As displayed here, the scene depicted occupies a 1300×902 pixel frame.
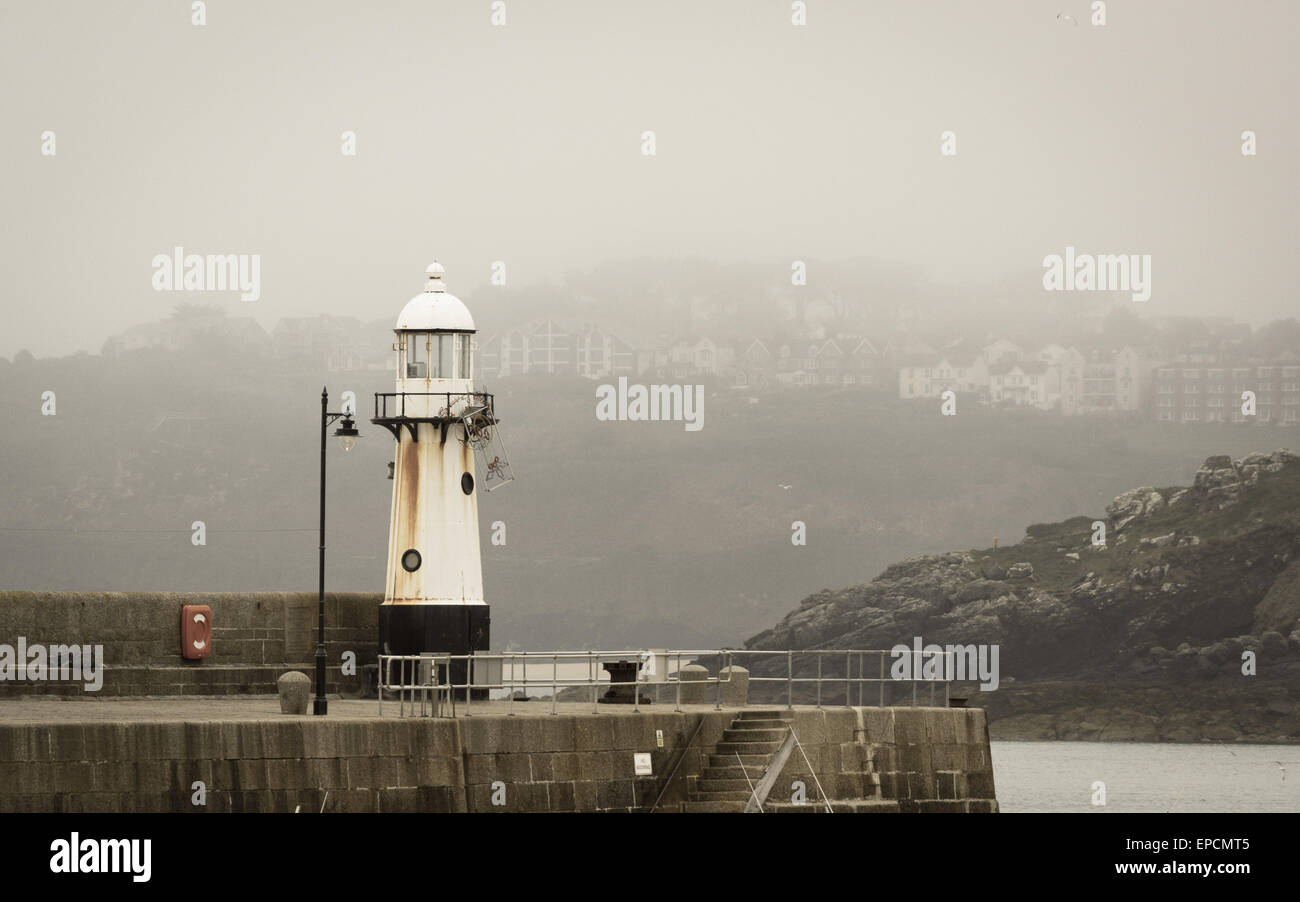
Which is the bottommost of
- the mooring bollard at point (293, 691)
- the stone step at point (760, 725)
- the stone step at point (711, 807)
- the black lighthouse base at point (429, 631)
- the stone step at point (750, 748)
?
the stone step at point (711, 807)

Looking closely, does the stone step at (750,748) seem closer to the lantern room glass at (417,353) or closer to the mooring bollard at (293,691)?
the mooring bollard at (293,691)

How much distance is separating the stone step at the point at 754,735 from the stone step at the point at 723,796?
1.06m

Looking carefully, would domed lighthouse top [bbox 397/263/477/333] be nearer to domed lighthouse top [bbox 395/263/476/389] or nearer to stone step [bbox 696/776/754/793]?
domed lighthouse top [bbox 395/263/476/389]

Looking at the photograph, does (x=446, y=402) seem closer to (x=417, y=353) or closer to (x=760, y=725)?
(x=417, y=353)

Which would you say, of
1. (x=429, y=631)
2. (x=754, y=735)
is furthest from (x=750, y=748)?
(x=429, y=631)

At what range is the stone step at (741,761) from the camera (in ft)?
108

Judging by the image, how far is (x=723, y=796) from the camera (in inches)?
1282

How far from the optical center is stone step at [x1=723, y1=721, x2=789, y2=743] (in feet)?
109

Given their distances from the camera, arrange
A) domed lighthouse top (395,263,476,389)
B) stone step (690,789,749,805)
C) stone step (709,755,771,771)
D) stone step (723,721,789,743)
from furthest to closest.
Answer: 1. domed lighthouse top (395,263,476,389)
2. stone step (723,721,789,743)
3. stone step (709,755,771,771)
4. stone step (690,789,749,805)

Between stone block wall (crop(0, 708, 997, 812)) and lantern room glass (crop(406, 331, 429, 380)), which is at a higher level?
lantern room glass (crop(406, 331, 429, 380))

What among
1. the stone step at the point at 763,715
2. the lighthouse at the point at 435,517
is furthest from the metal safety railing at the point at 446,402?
the stone step at the point at 763,715

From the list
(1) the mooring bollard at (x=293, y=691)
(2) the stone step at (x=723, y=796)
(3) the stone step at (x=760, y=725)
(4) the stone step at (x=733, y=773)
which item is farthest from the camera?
(3) the stone step at (x=760, y=725)

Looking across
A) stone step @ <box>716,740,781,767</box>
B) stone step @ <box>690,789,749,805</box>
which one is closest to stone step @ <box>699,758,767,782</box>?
stone step @ <box>716,740,781,767</box>
